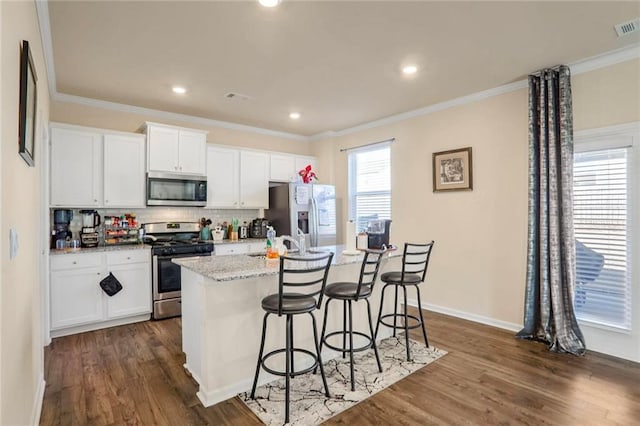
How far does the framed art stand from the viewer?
13.5ft

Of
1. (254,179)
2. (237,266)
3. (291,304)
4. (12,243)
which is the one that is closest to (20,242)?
(12,243)

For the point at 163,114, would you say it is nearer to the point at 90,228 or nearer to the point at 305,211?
the point at 90,228

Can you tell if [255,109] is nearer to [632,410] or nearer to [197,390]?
[197,390]

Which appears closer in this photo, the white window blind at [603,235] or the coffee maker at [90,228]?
the white window blind at [603,235]

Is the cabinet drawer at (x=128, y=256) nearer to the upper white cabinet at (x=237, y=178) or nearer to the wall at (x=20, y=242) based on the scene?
the upper white cabinet at (x=237, y=178)

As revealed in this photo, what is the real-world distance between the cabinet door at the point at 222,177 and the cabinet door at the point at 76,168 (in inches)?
53.1

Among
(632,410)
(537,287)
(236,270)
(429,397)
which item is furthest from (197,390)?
(537,287)

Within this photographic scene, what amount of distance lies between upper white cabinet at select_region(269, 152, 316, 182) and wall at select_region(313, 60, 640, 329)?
165 centimetres

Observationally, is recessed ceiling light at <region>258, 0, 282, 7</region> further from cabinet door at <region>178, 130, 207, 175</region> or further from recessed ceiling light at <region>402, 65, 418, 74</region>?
cabinet door at <region>178, 130, 207, 175</region>

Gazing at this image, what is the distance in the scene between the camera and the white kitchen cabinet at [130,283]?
12.7 feet

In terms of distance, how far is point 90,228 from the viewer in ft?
13.3

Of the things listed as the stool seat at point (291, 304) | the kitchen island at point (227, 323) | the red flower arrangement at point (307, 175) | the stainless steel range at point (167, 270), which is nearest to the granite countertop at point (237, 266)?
the kitchen island at point (227, 323)

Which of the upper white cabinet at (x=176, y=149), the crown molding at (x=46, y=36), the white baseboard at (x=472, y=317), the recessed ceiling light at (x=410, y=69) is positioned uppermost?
the recessed ceiling light at (x=410, y=69)

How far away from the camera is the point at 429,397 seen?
95.6 inches
